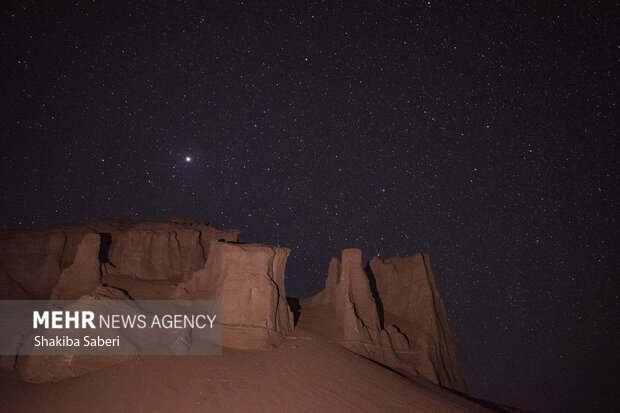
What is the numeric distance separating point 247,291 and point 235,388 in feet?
22.2

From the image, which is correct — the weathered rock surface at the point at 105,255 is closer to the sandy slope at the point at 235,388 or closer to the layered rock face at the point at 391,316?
the layered rock face at the point at 391,316

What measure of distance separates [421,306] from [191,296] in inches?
690

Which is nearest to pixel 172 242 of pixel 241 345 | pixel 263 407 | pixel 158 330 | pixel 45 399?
pixel 158 330

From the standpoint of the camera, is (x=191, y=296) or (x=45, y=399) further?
(x=191, y=296)

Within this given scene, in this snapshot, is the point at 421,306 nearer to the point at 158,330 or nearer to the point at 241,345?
the point at 241,345

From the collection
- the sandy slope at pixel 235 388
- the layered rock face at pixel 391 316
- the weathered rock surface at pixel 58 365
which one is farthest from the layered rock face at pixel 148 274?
the layered rock face at pixel 391 316

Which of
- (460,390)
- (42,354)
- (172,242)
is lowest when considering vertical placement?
(460,390)

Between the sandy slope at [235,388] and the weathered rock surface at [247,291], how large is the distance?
4.41 feet

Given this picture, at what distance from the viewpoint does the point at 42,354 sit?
53.4 ft

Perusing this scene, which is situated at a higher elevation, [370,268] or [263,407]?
[370,268]

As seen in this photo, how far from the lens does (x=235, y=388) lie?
48.8 ft

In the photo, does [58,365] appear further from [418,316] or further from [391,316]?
[418,316]

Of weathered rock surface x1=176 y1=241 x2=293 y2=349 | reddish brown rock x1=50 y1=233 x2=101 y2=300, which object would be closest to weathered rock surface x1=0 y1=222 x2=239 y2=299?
reddish brown rock x1=50 y1=233 x2=101 y2=300

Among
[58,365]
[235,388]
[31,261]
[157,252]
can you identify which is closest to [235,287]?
[235,388]
